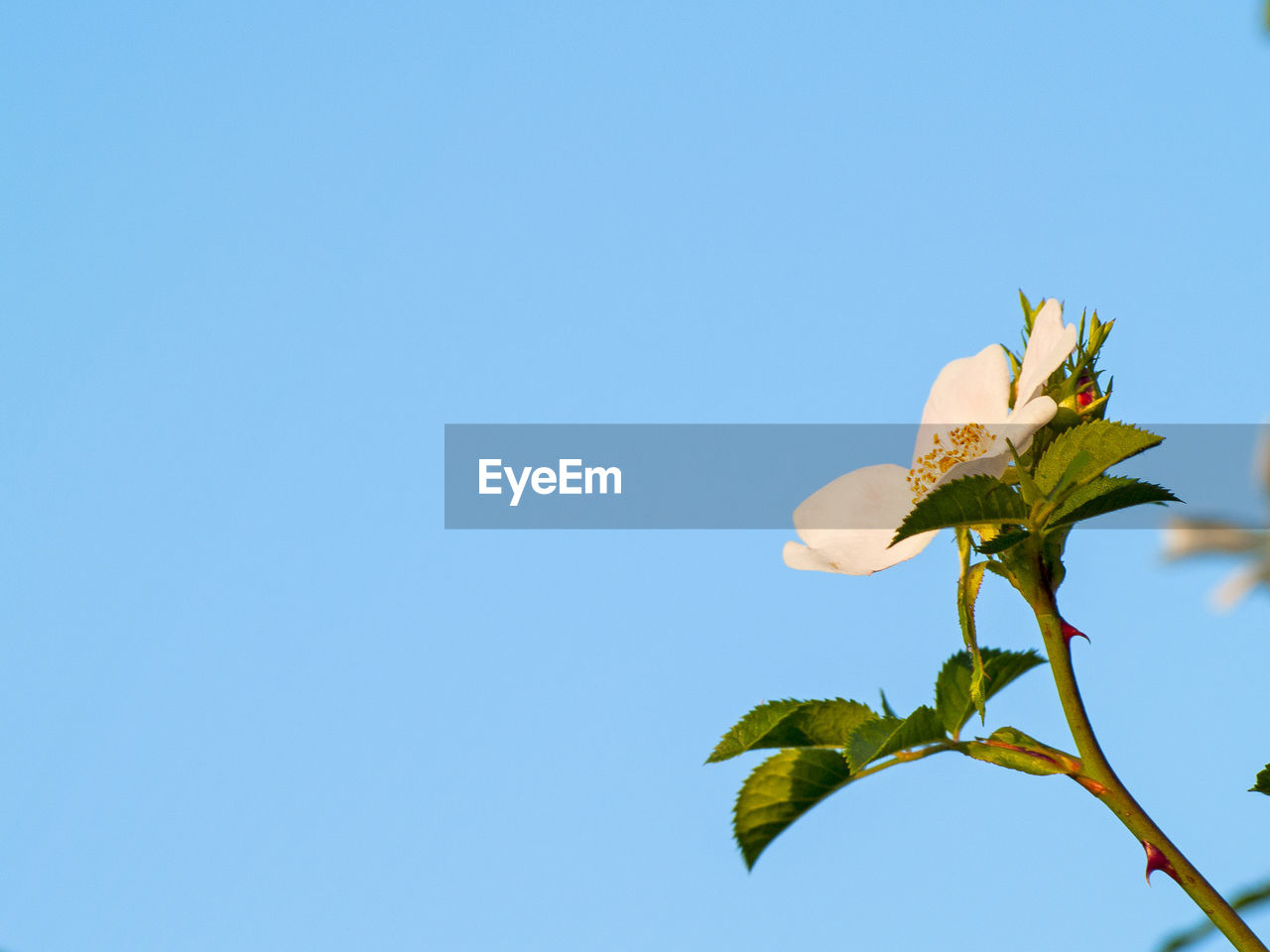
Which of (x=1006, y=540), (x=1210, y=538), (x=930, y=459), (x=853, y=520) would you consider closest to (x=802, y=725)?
(x=853, y=520)

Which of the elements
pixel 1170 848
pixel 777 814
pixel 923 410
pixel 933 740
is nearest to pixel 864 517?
pixel 923 410

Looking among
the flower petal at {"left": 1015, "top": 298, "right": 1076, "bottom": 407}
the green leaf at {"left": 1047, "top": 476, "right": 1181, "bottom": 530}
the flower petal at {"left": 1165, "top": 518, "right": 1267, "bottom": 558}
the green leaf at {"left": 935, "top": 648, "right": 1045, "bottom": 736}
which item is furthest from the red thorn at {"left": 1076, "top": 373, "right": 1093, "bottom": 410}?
the flower petal at {"left": 1165, "top": 518, "right": 1267, "bottom": 558}

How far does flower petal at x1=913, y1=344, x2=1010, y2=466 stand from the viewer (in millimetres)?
1775

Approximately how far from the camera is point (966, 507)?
157 cm

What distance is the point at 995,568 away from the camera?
1.65 meters

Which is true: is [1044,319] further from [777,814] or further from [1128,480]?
[777,814]

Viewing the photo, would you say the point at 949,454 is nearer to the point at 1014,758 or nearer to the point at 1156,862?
the point at 1014,758

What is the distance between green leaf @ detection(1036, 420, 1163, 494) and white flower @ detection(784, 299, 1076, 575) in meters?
0.08

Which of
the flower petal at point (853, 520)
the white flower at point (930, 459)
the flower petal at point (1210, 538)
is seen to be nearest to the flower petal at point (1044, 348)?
the white flower at point (930, 459)

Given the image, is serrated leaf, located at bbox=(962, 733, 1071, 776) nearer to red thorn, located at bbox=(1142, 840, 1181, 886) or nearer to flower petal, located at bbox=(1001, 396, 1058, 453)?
red thorn, located at bbox=(1142, 840, 1181, 886)

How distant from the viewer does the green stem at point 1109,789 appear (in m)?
1.31

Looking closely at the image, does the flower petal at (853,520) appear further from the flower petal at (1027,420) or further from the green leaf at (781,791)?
the green leaf at (781,791)

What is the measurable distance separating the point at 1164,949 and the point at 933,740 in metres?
0.53

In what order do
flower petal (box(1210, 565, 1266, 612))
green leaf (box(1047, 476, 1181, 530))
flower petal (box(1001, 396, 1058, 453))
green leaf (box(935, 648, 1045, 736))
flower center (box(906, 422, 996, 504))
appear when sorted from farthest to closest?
green leaf (box(935, 648, 1045, 736)), flower center (box(906, 422, 996, 504)), flower petal (box(1001, 396, 1058, 453)), green leaf (box(1047, 476, 1181, 530)), flower petal (box(1210, 565, 1266, 612))
